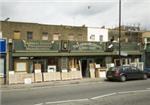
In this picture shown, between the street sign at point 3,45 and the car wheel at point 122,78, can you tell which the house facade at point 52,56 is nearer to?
the street sign at point 3,45

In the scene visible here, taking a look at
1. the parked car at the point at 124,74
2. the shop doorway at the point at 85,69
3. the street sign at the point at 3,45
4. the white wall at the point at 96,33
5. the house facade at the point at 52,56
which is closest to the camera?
the street sign at the point at 3,45

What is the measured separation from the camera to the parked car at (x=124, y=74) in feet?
101

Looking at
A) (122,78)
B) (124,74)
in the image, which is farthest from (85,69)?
(122,78)

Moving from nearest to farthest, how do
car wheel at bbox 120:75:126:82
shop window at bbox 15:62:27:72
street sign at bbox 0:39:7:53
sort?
1. street sign at bbox 0:39:7:53
2. car wheel at bbox 120:75:126:82
3. shop window at bbox 15:62:27:72

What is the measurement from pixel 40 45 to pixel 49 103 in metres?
18.3

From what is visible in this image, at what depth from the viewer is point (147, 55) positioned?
4325cm

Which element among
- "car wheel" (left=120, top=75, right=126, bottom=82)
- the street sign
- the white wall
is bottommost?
"car wheel" (left=120, top=75, right=126, bottom=82)

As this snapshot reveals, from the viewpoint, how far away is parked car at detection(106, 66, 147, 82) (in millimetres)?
30855

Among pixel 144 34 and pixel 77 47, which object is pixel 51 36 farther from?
pixel 144 34

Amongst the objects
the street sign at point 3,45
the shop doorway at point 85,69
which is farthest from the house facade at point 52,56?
the street sign at point 3,45

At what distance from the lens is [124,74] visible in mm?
31125

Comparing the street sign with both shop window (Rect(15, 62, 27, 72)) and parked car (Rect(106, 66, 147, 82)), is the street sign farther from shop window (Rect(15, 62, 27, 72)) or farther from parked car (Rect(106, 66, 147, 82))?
parked car (Rect(106, 66, 147, 82))

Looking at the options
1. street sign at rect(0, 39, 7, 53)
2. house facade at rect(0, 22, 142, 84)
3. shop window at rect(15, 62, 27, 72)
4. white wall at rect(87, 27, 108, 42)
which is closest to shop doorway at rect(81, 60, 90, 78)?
house facade at rect(0, 22, 142, 84)

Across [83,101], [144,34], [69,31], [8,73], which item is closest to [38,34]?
[69,31]
